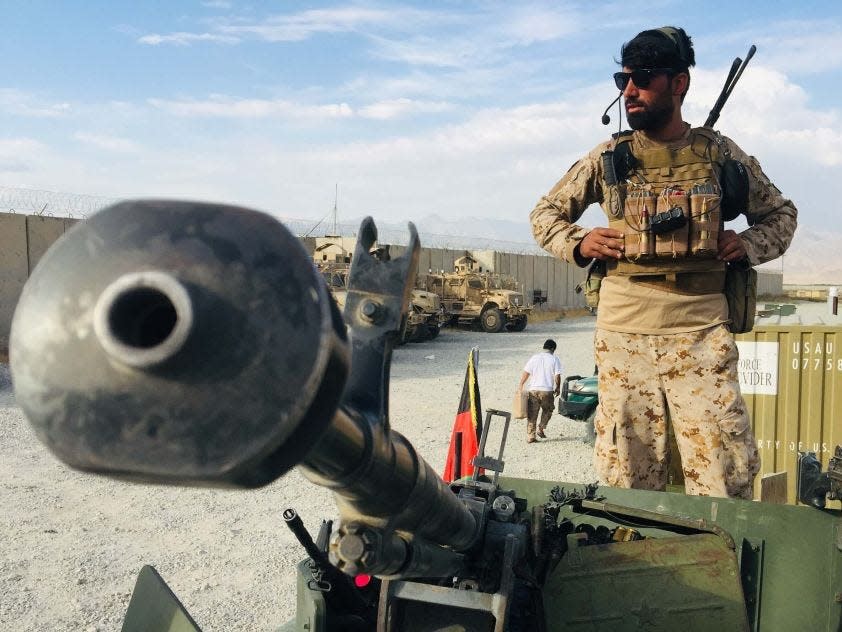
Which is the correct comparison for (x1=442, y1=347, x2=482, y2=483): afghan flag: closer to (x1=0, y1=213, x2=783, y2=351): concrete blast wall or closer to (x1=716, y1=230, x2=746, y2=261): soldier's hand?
(x1=0, y1=213, x2=783, y2=351): concrete blast wall

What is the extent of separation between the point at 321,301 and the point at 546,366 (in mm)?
9879

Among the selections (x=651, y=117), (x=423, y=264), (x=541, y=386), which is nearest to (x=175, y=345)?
(x=651, y=117)

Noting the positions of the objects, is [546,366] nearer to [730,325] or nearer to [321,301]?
[730,325]

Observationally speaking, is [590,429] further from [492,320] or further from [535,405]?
[492,320]

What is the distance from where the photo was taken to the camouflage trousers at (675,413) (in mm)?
3410

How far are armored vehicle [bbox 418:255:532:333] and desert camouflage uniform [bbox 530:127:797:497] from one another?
23506 mm

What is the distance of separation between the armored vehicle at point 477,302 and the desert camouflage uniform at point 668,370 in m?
23.5

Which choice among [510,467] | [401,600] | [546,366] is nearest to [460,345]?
[546,366]

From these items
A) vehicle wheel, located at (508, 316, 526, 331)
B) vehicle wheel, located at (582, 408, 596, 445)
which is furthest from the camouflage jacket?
vehicle wheel, located at (508, 316, 526, 331)

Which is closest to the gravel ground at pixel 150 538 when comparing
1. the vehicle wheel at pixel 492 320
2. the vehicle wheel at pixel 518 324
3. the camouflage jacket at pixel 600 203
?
the camouflage jacket at pixel 600 203

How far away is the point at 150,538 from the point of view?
6.27 meters

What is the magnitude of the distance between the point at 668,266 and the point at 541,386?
707 cm

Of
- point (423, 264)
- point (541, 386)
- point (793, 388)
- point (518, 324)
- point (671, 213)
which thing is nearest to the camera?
point (671, 213)

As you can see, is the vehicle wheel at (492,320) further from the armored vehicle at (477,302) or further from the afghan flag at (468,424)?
the afghan flag at (468,424)
